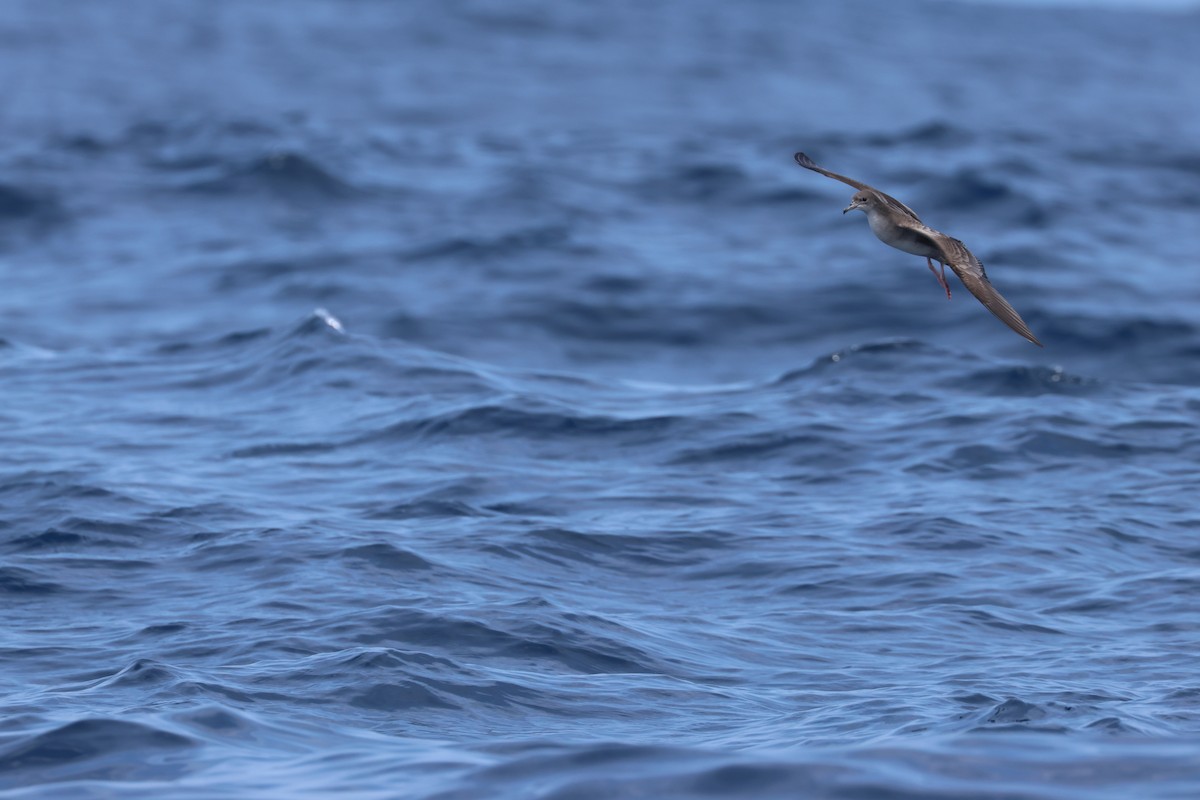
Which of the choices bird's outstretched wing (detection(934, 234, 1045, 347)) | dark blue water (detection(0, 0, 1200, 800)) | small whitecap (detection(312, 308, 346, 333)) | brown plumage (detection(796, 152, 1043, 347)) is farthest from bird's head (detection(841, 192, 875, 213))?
small whitecap (detection(312, 308, 346, 333))

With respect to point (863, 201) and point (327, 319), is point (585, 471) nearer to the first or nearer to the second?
point (863, 201)

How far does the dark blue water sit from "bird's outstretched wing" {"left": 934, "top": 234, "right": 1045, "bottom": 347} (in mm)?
1688

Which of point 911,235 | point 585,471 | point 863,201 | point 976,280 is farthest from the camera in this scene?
point 585,471

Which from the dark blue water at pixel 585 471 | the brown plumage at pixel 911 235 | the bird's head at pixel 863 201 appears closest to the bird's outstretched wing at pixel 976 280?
the brown plumage at pixel 911 235

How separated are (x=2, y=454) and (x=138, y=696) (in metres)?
4.53

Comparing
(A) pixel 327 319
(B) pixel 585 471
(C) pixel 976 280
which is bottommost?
(B) pixel 585 471

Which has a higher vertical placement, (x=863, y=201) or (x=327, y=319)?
(x=863, y=201)

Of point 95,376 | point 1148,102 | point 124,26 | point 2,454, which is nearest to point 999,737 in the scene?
point 2,454

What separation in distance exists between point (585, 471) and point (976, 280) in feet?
15.2

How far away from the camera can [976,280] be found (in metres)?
7.46

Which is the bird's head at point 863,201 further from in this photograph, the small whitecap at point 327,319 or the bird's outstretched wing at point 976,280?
the small whitecap at point 327,319

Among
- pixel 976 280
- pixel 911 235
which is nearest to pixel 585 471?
pixel 911 235

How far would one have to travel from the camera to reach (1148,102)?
39156 millimetres

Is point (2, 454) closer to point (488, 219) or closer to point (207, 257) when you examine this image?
point (207, 257)
